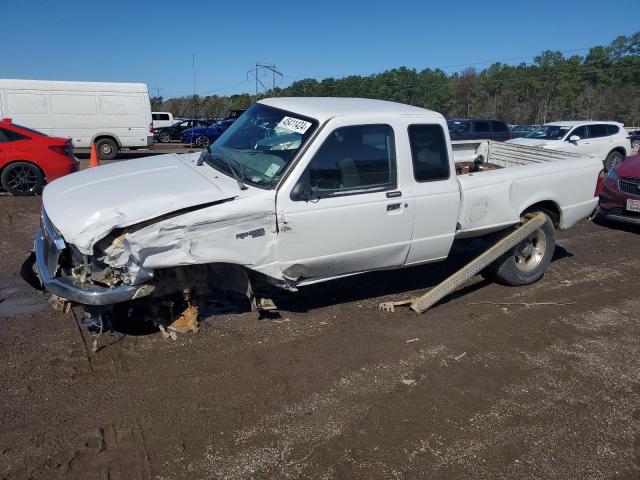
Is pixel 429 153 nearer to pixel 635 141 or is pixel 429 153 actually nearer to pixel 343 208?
pixel 343 208

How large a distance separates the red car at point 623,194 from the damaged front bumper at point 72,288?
7649mm

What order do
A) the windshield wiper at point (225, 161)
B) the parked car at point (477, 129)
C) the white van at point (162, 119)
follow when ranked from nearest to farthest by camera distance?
the windshield wiper at point (225, 161)
the parked car at point (477, 129)
the white van at point (162, 119)

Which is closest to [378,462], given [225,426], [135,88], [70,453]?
[225,426]

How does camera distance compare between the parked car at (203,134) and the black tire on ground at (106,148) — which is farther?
the parked car at (203,134)

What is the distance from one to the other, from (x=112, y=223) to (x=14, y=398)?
1.31 meters

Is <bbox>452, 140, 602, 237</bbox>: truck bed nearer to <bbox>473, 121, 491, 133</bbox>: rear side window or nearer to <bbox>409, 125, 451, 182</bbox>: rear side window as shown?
<bbox>409, 125, 451, 182</bbox>: rear side window

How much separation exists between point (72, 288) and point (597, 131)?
1606 cm

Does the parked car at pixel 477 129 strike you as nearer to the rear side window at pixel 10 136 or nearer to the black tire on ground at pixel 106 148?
the black tire on ground at pixel 106 148

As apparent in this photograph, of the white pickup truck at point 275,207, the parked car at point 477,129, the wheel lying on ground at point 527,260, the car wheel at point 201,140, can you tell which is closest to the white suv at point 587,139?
the parked car at point 477,129

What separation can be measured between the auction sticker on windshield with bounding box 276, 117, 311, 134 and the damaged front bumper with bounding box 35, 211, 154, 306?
1.76 m

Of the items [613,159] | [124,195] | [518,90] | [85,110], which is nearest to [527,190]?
[124,195]

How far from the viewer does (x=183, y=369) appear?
3.77 meters

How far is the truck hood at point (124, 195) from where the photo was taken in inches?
135

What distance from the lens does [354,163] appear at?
14.0 feet
